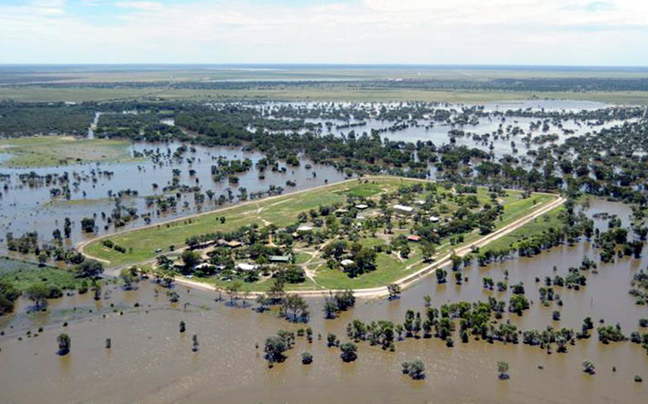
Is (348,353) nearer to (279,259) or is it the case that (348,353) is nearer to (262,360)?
(262,360)

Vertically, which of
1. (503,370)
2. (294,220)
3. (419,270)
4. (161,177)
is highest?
(161,177)

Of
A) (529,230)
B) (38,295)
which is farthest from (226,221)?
(529,230)

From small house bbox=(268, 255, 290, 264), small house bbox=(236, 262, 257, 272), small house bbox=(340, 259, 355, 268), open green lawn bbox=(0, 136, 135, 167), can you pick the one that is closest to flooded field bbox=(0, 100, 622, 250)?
open green lawn bbox=(0, 136, 135, 167)

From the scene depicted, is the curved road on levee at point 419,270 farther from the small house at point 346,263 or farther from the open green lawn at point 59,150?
the open green lawn at point 59,150

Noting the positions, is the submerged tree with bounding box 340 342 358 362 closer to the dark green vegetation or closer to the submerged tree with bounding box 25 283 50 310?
the dark green vegetation

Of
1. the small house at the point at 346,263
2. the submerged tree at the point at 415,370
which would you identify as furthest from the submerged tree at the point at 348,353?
the small house at the point at 346,263

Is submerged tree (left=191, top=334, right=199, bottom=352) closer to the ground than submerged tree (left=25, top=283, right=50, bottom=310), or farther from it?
closer to the ground
